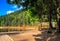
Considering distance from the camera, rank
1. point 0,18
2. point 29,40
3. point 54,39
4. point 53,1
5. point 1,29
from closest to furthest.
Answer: point 54,39 → point 29,40 → point 53,1 → point 1,29 → point 0,18

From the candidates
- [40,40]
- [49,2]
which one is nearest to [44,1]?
[49,2]

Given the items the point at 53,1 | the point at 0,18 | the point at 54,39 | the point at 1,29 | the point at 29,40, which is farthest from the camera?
the point at 0,18

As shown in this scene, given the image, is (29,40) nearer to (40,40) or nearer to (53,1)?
(40,40)

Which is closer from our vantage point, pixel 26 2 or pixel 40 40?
pixel 40 40

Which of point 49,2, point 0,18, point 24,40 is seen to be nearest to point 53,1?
point 49,2

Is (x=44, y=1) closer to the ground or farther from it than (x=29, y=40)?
farther from it

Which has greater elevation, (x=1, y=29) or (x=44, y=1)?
(x=44, y=1)

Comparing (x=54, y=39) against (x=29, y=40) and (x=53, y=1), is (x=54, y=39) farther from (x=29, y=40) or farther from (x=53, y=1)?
(x=53, y=1)

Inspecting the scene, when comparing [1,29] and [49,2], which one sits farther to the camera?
[1,29]

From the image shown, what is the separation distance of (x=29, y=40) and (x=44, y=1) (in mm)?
3703

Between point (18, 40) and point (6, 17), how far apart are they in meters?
59.7

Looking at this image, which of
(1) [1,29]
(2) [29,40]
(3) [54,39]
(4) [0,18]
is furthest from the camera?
(4) [0,18]

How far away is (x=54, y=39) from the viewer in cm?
1559

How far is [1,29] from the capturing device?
113 feet
